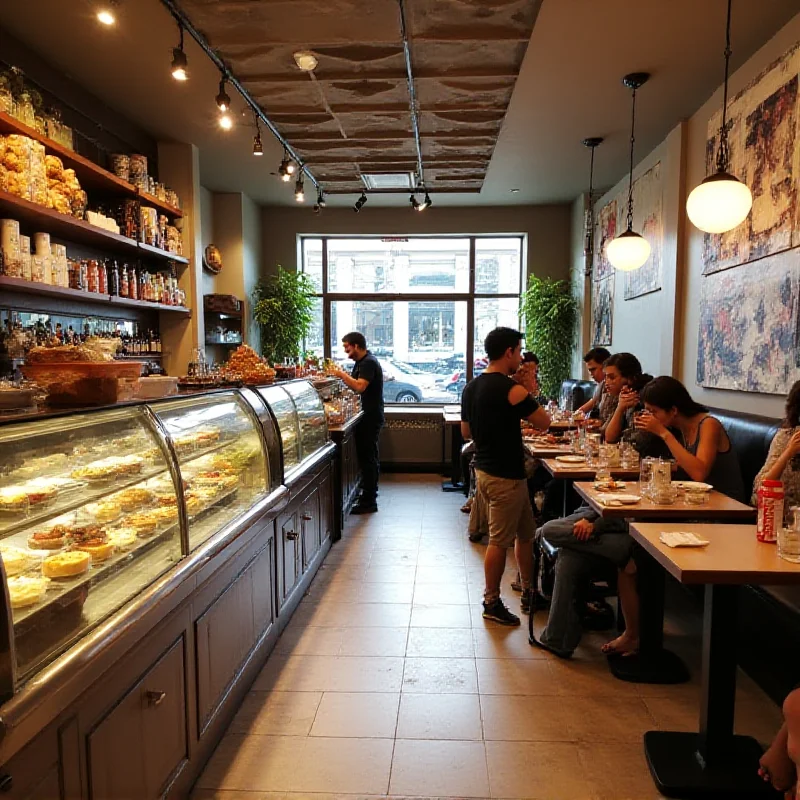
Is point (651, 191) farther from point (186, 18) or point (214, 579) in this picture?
point (214, 579)

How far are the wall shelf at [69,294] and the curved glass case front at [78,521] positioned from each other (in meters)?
1.97

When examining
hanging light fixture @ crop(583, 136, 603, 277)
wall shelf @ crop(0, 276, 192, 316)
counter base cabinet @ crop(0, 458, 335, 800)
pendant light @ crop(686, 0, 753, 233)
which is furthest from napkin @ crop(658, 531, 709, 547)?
hanging light fixture @ crop(583, 136, 603, 277)

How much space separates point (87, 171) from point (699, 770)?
5258 millimetres

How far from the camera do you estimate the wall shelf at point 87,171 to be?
140 inches

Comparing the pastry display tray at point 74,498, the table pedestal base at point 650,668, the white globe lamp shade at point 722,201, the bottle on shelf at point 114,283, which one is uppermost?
the white globe lamp shade at point 722,201

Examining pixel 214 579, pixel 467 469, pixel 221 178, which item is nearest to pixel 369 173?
pixel 221 178

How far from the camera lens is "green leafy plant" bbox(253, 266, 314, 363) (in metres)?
8.10

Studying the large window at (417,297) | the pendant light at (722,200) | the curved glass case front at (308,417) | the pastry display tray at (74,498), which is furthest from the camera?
the large window at (417,297)

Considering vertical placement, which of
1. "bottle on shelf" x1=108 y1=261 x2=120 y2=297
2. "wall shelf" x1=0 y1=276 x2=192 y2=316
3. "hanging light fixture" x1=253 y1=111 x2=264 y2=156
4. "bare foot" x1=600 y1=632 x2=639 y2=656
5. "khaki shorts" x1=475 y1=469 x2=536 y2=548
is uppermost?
"hanging light fixture" x1=253 y1=111 x2=264 y2=156

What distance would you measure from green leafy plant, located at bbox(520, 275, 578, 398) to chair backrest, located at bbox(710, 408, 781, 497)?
435cm

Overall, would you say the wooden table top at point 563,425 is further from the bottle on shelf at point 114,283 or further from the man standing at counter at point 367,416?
the bottle on shelf at point 114,283

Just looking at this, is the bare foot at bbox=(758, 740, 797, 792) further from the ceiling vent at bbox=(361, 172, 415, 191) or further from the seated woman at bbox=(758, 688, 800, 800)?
the ceiling vent at bbox=(361, 172, 415, 191)

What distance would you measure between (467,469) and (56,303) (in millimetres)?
4543

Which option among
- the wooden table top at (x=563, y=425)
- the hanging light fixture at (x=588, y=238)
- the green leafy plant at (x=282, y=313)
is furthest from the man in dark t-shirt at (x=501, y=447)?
the green leafy plant at (x=282, y=313)
